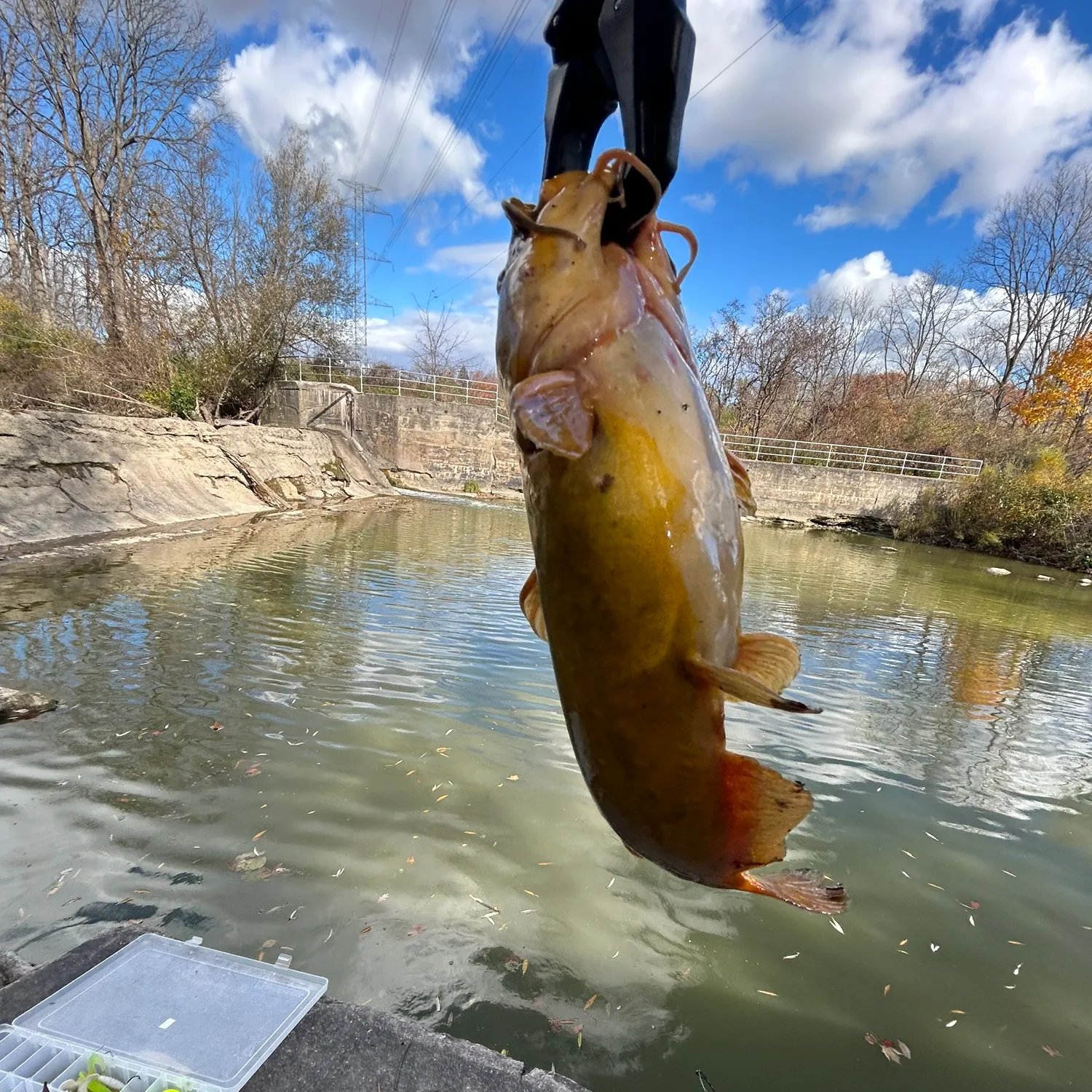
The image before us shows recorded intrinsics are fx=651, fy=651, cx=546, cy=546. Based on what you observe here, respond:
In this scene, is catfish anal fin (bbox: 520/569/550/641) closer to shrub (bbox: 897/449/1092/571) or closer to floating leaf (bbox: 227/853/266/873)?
floating leaf (bbox: 227/853/266/873)

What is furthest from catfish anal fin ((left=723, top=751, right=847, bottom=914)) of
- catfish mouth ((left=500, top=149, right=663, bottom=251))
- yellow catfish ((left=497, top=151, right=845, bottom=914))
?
catfish mouth ((left=500, top=149, right=663, bottom=251))

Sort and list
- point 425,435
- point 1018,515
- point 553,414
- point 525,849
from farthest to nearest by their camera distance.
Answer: point 425,435, point 1018,515, point 525,849, point 553,414

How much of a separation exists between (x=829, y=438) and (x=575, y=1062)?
139 ft

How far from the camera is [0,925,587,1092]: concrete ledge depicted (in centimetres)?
221

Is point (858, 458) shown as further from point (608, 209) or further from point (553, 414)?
point (553, 414)

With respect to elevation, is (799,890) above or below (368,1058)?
above

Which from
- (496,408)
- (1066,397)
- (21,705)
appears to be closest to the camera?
(21,705)

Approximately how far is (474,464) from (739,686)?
1202 inches

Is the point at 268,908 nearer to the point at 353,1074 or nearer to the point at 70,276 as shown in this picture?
the point at 353,1074

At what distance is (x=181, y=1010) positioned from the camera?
241 cm

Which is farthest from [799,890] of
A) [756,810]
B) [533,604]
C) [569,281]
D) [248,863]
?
[248,863]

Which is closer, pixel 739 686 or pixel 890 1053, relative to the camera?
→ pixel 739 686

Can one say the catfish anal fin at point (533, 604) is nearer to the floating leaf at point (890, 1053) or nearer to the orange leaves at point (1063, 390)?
the floating leaf at point (890, 1053)

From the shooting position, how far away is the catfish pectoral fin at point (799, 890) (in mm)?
1577
